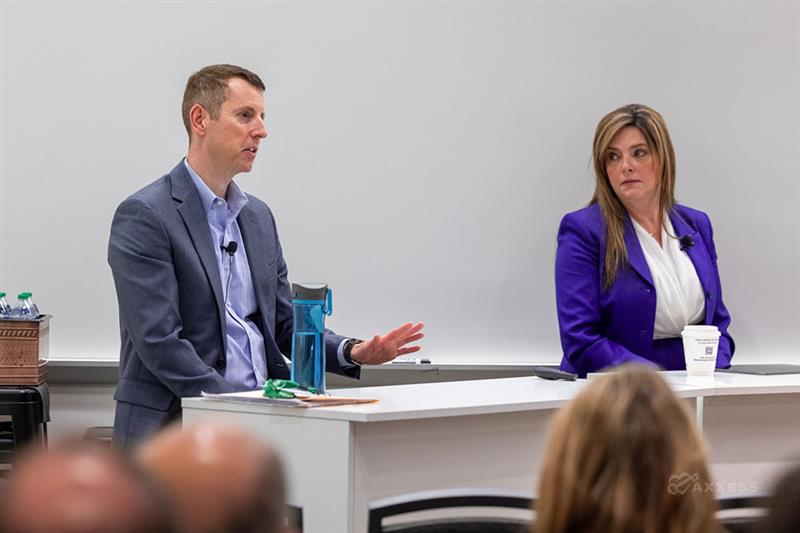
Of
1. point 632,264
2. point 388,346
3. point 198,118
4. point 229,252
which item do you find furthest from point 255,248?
point 632,264

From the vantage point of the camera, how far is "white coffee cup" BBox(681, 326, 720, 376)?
353cm

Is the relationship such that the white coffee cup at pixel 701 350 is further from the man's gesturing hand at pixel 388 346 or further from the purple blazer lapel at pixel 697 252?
the man's gesturing hand at pixel 388 346

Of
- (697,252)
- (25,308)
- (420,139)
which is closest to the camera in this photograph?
(25,308)

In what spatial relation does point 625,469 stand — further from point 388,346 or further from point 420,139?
point 420,139

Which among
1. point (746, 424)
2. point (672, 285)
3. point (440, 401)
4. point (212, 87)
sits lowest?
point (746, 424)

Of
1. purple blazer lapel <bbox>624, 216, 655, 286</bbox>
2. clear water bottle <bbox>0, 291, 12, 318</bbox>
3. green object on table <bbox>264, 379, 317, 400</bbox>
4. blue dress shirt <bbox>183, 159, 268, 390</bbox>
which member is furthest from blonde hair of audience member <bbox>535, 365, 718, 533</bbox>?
clear water bottle <bbox>0, 291, 12, 318</bbox>

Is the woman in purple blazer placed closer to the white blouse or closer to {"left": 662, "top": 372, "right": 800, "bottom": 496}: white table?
the white blouse

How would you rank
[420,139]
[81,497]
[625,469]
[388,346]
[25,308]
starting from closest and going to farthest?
[81,497]
[625,469]
[388,346]
[25,308]
[420,139]

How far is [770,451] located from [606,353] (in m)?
0.73

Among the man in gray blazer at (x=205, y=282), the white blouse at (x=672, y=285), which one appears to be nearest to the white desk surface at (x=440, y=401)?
the man in gray blazer at (x=205, y=282)

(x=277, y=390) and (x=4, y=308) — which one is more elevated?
(x=4, y=308)

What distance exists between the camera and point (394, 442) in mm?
2652

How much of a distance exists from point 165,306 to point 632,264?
182cm

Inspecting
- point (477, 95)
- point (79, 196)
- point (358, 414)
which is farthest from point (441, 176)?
point (358, 414)
